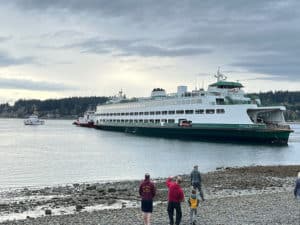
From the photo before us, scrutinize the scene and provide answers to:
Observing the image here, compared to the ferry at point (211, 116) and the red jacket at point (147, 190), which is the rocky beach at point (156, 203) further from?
the ferry at point (211, 116)

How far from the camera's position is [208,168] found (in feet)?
157

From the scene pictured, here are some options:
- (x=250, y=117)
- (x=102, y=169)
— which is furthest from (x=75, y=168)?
(x=250, y=117)

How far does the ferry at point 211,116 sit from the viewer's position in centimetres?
7831

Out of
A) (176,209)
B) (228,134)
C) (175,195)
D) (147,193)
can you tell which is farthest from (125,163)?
(147,193)

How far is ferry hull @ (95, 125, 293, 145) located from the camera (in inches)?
3002

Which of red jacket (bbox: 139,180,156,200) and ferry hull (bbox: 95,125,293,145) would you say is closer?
red jacket (bbox: 139,180,156,200)

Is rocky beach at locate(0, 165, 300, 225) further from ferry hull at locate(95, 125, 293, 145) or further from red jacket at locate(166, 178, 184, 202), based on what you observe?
ferry hull at locate(95, 125, 293, 145)

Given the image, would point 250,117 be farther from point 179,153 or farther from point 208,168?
point 208,168

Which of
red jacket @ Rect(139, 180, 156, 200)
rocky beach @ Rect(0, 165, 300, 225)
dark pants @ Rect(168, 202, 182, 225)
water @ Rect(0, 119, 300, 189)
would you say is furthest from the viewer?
water @ Rect(0, 119, 300, 189)

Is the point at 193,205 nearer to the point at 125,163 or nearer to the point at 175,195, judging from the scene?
the point at 175,195

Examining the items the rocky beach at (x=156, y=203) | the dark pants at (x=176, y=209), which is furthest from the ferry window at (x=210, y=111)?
the dark pants at (x=176, y=209)

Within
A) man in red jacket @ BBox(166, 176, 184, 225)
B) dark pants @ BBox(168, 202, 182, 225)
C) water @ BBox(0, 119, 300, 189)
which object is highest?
man in red jacket @ BBox(166, 176, 184, 225)

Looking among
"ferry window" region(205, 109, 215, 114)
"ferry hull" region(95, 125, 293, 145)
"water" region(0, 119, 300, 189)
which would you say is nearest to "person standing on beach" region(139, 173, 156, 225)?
"water" region(0, 119, 300, 189)

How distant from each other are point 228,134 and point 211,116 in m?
5.35
